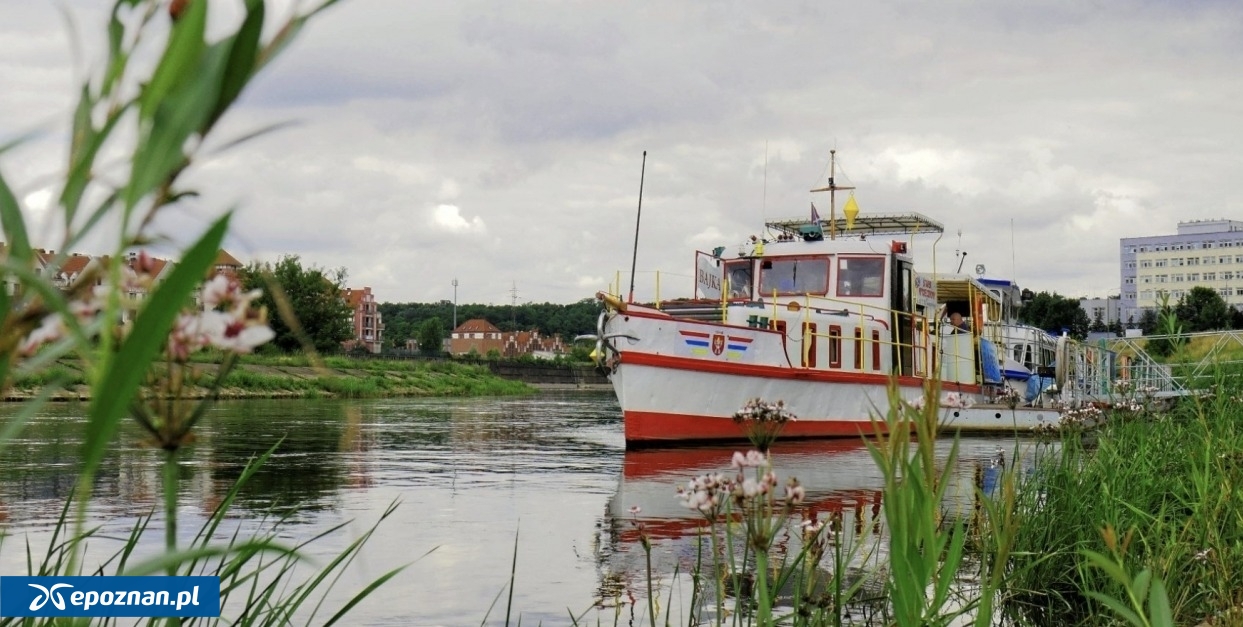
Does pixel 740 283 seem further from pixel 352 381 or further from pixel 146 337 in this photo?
pixel 352 381

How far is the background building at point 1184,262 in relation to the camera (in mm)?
130000

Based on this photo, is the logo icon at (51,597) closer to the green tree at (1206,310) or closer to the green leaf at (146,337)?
the green leaf at (146,337)

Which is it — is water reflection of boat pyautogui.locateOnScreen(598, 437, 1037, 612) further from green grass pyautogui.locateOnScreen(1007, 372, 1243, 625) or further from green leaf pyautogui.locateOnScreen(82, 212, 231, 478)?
green leaf pyautogui.locateOnScreen(82, 212, 231, 478)

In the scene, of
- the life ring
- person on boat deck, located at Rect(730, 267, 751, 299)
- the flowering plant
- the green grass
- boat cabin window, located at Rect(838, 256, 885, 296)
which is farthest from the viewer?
person on boat deck, located at Rect(730, 267, 751, 299)

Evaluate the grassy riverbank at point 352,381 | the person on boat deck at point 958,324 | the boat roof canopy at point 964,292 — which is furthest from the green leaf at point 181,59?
the grassy riverbank at point 352,381

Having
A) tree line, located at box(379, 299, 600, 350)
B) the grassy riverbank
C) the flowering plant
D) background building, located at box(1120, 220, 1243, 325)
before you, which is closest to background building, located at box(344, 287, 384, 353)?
tree line, located at box(379, 299, 600, 350)

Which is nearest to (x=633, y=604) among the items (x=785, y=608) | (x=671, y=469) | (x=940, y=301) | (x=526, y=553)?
(x=785, y=608)

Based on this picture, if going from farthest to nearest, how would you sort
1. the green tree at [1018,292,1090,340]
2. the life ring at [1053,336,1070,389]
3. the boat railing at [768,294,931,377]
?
the green tree at [1018,292,1090,340]
the life ring at [1053,336,1070,389]
the boat railing at [768,294,931,377]

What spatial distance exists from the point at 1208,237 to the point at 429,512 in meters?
142

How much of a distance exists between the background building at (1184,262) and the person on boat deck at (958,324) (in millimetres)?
117368

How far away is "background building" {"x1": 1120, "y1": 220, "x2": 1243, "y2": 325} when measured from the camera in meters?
130

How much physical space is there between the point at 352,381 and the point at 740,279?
27.9 meters

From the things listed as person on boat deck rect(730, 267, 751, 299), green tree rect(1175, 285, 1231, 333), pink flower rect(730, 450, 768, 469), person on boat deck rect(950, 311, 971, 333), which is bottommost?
pink flower rect(730, 450, 768, 469)
